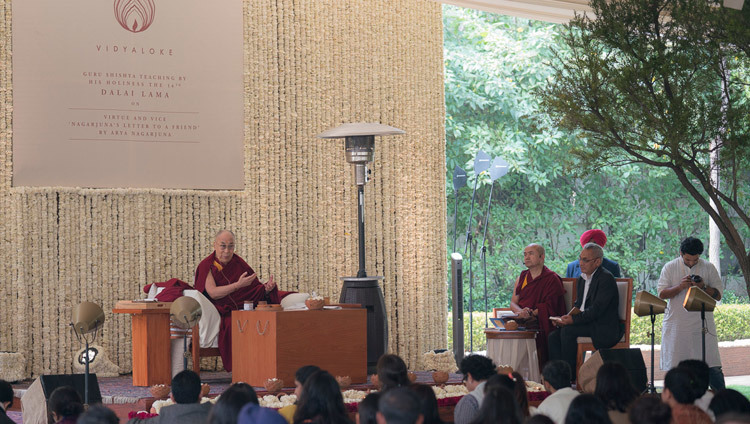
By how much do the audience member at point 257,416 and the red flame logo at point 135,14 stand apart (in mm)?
6015

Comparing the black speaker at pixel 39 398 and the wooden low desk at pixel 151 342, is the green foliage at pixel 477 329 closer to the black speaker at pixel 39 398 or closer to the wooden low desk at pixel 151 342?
the wooden low desk at pixel 151 342

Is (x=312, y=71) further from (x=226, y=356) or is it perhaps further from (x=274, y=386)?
(x=274, y=386)

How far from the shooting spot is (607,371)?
168 inches

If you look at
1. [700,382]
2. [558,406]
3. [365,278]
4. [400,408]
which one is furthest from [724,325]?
[400,408]

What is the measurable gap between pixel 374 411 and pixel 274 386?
10.1 ft

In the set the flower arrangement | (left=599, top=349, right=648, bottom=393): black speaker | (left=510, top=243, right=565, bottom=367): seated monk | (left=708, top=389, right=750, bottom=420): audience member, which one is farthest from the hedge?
(left=708, top=389, right=750, bottom=420): audience member

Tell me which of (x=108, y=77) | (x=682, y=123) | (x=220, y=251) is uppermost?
(x=108, y=77)

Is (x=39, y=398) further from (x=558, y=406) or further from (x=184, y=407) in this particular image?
(x=558, y=406)

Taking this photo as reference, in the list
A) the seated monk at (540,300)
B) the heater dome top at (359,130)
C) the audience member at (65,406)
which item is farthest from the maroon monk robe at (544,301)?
the audience member at (65,406)

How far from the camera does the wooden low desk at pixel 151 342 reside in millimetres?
7527

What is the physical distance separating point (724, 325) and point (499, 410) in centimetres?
1175

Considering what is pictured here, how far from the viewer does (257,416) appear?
3330mm

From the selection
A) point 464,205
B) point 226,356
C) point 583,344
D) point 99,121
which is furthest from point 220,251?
point 464,205

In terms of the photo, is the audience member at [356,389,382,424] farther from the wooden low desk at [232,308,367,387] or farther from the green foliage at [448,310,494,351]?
the green foliage at [448,310,494,351]
